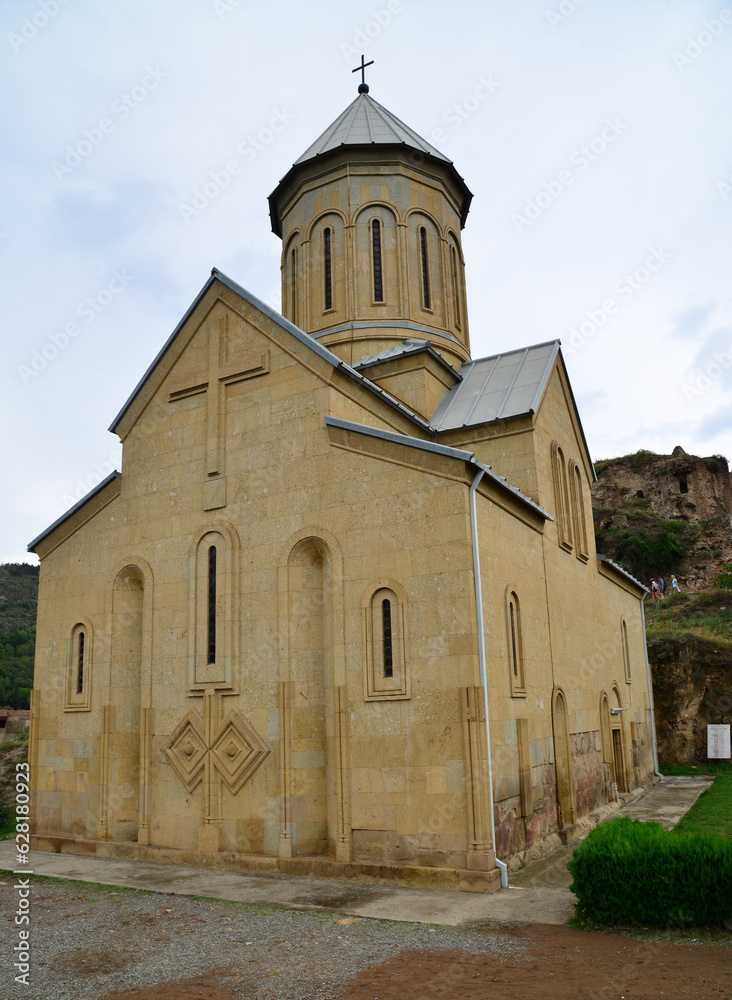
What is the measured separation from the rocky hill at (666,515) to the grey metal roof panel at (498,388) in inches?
1503

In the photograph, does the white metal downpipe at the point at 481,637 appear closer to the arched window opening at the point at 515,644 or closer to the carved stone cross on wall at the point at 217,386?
the arched window opening at the point at 515,644

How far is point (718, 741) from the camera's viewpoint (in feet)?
76.1

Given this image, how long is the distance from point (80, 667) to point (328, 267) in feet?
33.7

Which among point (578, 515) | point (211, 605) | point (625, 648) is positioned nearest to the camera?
point (211, 605)

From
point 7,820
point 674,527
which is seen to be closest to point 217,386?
point 7,820

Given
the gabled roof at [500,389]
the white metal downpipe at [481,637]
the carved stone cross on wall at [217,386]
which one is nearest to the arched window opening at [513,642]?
the white metal downpipe at [481,637]

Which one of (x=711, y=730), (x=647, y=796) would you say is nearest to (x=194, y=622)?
(x=647, y=796)

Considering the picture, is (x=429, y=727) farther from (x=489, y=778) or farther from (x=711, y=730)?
(x=711, y=730)

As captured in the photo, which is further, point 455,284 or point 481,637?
point 455,284

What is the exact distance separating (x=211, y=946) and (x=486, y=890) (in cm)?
341

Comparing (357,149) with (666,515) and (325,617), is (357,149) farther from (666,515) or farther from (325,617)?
(666,515)

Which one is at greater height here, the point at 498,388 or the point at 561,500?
the point at 498,388

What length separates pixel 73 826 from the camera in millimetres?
13258

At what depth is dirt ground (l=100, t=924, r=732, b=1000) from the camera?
5.93 metres
